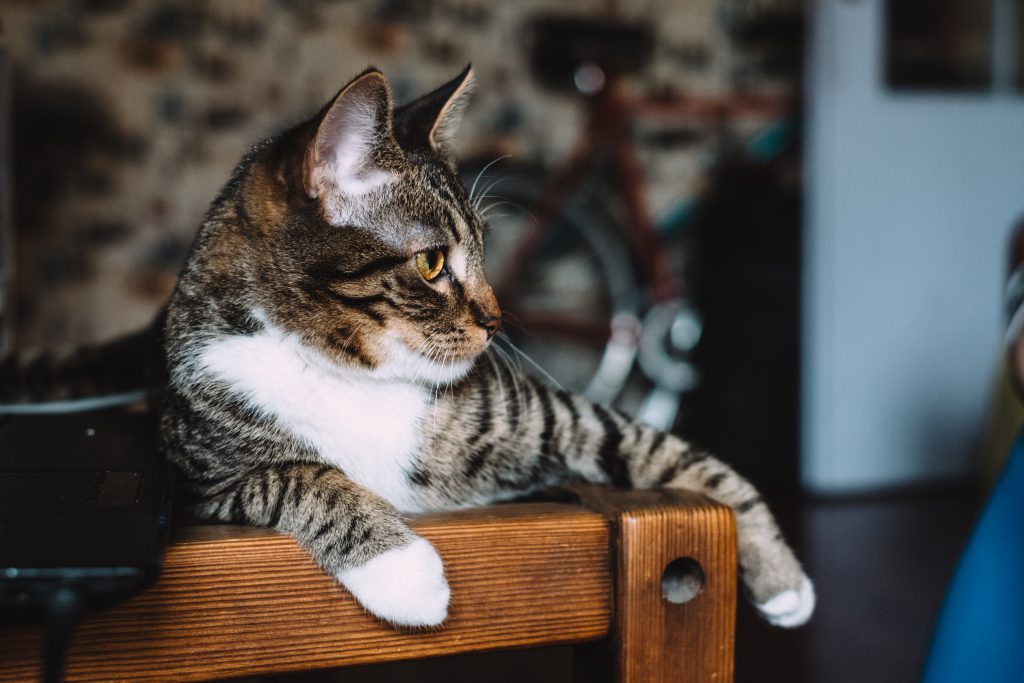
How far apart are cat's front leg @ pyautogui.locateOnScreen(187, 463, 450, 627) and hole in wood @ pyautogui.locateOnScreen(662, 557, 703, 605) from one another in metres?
0.16

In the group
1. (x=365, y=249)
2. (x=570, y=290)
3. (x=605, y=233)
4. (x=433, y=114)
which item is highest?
(x=433, y=114)

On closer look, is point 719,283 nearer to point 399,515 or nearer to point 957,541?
point 957,541

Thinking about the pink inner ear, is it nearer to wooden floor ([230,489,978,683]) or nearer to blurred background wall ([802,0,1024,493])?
wooden floor ([230,489,978,683])

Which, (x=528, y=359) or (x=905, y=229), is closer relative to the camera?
(x=528, y=359)

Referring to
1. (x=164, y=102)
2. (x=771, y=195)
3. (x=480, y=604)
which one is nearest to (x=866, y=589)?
(x=771, y=195)

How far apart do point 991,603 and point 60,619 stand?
0.76 meters

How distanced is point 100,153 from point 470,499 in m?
2.53

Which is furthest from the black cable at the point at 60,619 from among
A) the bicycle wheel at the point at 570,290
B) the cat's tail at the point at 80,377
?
the bicycle wheel at the point at 570,290

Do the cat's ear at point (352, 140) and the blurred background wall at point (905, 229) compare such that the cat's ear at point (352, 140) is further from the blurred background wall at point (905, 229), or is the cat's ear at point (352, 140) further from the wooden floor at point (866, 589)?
the blurred background wall at point (905, 229)

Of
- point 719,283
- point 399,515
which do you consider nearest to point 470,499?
point 399,515

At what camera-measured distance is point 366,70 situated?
683mm

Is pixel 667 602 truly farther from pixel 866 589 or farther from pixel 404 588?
pixel 866 589

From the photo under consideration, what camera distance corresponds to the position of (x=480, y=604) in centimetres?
58

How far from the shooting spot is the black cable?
421 mm
